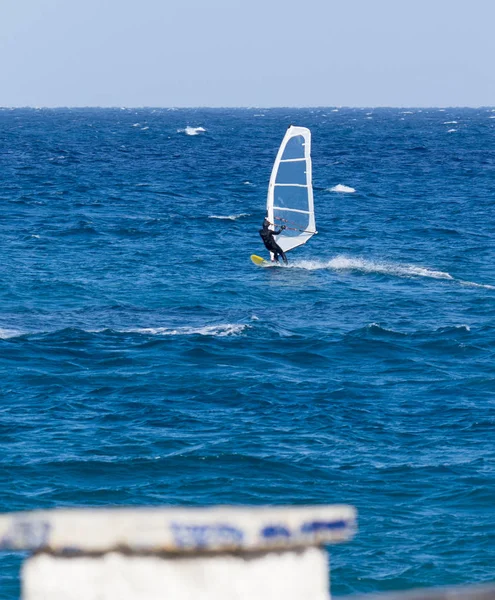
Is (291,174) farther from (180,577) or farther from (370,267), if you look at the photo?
(180,577)

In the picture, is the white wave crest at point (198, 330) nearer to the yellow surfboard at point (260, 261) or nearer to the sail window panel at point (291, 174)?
the yellow surfboard at point (260, 261)

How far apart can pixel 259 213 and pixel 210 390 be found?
39.2 m

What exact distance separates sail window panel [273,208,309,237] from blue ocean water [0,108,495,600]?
167 centimetres

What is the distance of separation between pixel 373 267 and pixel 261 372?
18.3m

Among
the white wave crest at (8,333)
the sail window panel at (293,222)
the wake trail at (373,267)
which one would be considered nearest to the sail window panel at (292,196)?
the sail window panel at (293,222)

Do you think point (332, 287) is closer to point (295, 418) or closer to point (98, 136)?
point (295, 418)

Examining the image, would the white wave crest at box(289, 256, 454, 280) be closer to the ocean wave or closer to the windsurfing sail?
the windsurfing sail

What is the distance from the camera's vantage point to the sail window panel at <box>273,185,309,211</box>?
45.8m

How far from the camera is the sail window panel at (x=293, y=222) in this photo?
45531 millimetres

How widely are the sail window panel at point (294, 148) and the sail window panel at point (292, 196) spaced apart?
1.45 m

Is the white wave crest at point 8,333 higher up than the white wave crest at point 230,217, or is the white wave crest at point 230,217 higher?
the white wave crest at point 230,217

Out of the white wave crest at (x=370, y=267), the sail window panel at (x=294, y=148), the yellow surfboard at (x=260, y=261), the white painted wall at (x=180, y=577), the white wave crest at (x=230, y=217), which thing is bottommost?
the white wave crest at (x=370, y=267)

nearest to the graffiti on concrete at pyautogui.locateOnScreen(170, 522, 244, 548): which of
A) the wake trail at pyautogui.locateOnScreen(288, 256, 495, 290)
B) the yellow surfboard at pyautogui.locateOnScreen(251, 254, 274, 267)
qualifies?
the wake trail at pyautogui.locateOnScreen(288, 256, 495, 290)

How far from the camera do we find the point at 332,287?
42.5 metres
